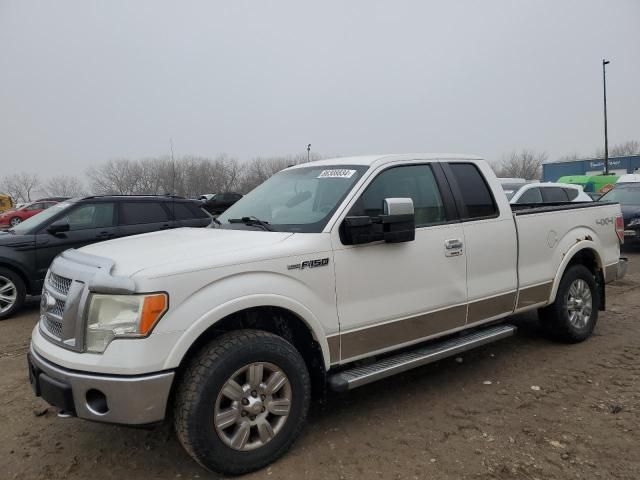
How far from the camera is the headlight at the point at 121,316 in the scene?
2.57 meters

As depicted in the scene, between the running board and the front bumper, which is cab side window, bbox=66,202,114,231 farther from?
the running board

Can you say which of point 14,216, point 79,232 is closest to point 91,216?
point 79,232

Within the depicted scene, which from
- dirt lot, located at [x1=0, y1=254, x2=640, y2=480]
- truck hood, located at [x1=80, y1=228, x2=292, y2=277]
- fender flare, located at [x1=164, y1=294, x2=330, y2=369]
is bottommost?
dirt lot, located at [x1=0, y1=254, x2=640, y2=480]

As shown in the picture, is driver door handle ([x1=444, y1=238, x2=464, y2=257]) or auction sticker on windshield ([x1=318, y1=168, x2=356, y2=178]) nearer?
auction sticker on windshield ([x1=318, y1=168, x2=356, y2=178])

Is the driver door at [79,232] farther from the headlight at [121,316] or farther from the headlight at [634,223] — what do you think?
the headlight at [634,223]

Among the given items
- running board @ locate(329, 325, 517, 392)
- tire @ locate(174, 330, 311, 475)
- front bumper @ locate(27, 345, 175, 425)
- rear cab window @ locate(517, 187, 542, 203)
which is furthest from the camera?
rear cab window @ locate(517, 187, 542, 203)

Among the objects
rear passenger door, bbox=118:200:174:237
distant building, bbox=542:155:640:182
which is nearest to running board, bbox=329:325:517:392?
rear passenger door, bbox=118:200:174:237

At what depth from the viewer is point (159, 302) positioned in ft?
8.52

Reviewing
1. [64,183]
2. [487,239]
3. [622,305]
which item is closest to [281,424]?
[487,239]

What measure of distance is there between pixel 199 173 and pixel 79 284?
54573 millimetres

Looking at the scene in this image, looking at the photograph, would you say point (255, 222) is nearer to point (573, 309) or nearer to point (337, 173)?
point (337, 173)

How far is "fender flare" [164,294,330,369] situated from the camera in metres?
2.63

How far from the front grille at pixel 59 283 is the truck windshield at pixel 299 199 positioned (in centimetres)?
126

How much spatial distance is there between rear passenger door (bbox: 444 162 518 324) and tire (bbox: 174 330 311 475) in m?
1.78
